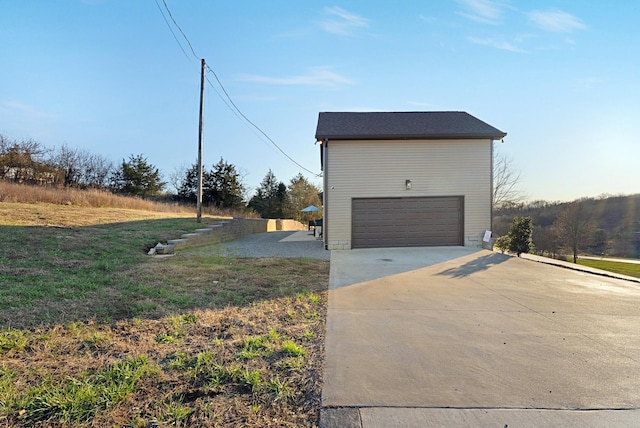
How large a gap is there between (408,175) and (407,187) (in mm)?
443

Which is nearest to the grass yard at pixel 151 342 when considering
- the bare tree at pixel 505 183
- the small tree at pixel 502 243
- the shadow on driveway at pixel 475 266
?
the shadow on driveway at pixel 475 266

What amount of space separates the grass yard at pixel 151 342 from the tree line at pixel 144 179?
610 inches

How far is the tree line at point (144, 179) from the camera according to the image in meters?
17.3

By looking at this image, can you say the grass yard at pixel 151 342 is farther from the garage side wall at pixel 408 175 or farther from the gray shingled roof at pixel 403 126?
the gray shingled roof at pixel 403 126

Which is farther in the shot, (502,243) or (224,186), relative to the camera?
(224,186)

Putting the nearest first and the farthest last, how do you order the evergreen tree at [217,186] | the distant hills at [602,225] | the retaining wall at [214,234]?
1. the retaining wall at [214,234]
2. the distant hills at [602,225]
3. the evergreen tree at [217,186]

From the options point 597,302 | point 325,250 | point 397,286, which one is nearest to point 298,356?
point 397,286

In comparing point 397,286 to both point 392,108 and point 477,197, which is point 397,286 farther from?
point 392,108

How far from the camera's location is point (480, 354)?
2891 millimetres

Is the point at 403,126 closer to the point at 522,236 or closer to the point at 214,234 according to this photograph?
the point at 522,236

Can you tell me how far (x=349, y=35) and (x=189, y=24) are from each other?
17.4 ft

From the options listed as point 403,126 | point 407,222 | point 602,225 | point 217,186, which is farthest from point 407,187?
point 602,225

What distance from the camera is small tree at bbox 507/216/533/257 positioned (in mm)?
10178

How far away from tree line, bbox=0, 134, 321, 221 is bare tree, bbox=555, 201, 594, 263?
23.0 m
